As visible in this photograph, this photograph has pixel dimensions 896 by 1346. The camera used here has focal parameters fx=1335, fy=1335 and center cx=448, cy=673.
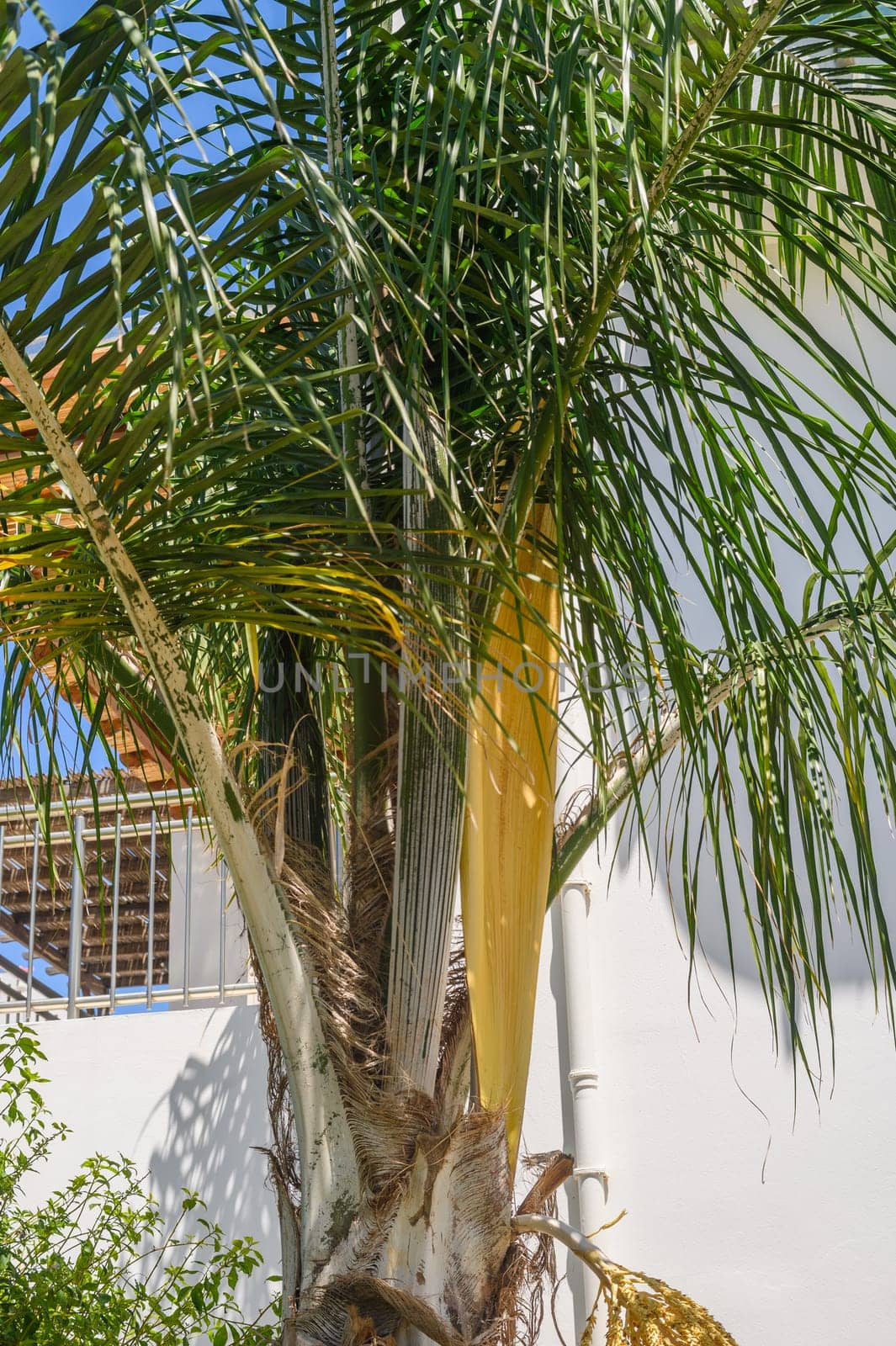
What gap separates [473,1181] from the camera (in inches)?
73.1

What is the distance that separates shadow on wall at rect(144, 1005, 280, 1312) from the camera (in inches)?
156

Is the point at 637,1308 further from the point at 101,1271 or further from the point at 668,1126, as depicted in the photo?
the point at 668,1126

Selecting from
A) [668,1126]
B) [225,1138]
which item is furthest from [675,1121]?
[225,1138]

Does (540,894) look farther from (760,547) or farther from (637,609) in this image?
(760,547)

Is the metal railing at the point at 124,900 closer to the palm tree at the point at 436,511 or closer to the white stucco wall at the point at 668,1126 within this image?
the white stucco wall at the point at 668,1126

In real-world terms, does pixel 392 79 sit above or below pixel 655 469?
below

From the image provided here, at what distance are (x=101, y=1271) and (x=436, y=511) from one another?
2.18 metres

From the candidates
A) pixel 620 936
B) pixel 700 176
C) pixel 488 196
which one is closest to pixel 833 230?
pixel 700 176

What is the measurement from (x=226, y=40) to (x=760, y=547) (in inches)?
34.8

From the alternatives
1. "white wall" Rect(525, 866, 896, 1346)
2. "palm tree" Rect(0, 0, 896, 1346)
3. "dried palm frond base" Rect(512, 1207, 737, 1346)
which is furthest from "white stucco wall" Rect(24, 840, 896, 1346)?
"palm tree" Rect(0, 0, 896, 1346)

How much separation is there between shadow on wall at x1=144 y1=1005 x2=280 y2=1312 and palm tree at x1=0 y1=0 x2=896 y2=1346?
2099 millimetres

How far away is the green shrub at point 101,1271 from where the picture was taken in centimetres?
287

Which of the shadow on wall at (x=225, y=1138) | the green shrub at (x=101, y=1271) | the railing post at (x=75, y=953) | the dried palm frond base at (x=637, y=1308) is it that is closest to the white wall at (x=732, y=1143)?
the shadow on wall at (x=225, y=1138)

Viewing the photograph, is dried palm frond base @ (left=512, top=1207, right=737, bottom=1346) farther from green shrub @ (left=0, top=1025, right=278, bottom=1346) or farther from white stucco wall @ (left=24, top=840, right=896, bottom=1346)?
Result: white stucco wall @ (left=24, top=840, right=896, bottom=1346)
